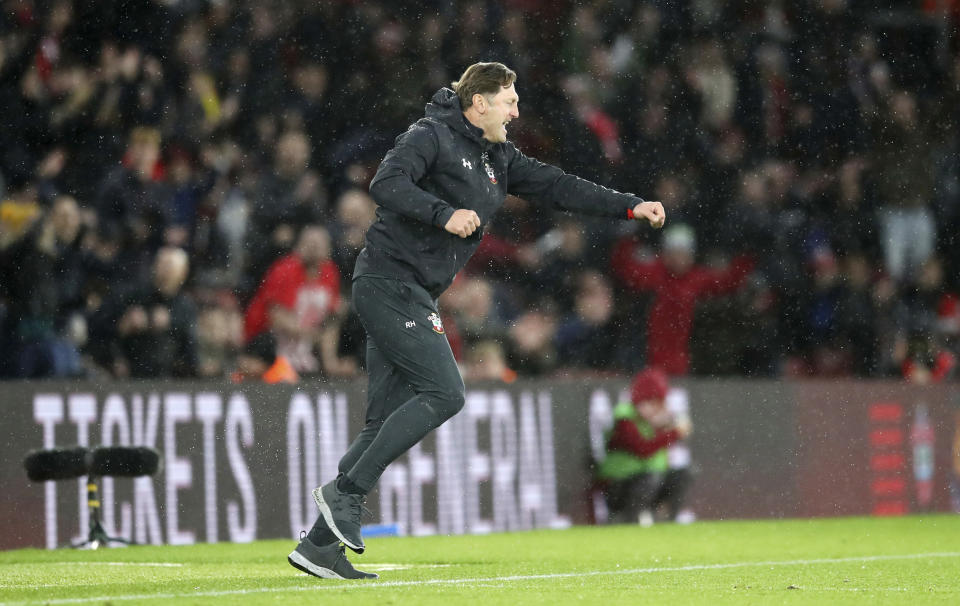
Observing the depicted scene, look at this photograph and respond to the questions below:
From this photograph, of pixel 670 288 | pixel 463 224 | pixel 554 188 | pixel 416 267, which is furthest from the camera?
pixel 670 288

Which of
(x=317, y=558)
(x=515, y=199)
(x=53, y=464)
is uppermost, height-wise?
(x=515, y=199)

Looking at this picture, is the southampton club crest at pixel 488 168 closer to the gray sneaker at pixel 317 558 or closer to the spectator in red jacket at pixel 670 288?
the gray sneaker at pixel 317 558

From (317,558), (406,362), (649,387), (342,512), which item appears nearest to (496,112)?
(406,362)

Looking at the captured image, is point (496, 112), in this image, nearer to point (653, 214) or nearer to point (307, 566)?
point (653, 214)

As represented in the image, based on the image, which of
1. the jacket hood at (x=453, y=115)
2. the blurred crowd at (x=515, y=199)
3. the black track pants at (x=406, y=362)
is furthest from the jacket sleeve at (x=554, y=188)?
the blurred crowd at (x=515, y=199)

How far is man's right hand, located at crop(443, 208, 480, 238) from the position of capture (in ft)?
19.4

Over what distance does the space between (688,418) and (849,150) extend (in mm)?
4537

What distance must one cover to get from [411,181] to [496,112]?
20.8 inches

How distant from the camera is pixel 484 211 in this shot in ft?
21.4

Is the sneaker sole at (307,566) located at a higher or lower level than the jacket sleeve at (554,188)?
lower

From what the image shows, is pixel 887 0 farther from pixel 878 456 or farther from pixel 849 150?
pixel 878 456

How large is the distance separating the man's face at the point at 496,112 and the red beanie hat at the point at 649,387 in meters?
5.81

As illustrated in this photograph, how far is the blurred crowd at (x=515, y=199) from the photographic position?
10758 millimetres

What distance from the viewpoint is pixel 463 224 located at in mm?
5926
